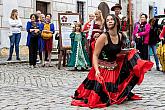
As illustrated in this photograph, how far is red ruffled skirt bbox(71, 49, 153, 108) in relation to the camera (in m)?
7.31

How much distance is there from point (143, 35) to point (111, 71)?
6.86 m

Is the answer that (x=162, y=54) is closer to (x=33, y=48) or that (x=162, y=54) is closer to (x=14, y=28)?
(x=33, y=48)

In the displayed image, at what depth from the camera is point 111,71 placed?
7516 millimetres

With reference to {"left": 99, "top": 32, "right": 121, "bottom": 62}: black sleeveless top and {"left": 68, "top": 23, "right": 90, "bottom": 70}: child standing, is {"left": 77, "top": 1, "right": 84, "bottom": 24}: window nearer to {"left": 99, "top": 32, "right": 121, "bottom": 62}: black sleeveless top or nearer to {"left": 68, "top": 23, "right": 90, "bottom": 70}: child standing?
{"left": 68, "top": 23, "right": 90, "bottom": 70}: child standing

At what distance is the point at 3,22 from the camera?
759 inches

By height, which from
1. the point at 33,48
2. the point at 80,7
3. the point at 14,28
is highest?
the point at 80,7

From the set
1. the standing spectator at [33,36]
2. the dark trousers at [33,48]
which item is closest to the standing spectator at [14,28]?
A: the standing spectator at [33,36]

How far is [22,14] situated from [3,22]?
158 cm

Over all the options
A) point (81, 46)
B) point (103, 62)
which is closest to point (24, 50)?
point (81, 46)

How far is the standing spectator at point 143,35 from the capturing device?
46.5 feet

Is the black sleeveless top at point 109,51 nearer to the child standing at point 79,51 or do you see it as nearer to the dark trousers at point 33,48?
the child standing at point 79,51

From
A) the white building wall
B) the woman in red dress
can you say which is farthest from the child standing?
the woman in red dress

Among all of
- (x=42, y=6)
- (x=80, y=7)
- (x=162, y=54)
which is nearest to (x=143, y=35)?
(x=162, y=54)

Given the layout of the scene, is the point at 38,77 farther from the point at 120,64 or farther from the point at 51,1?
the point at 51,1
